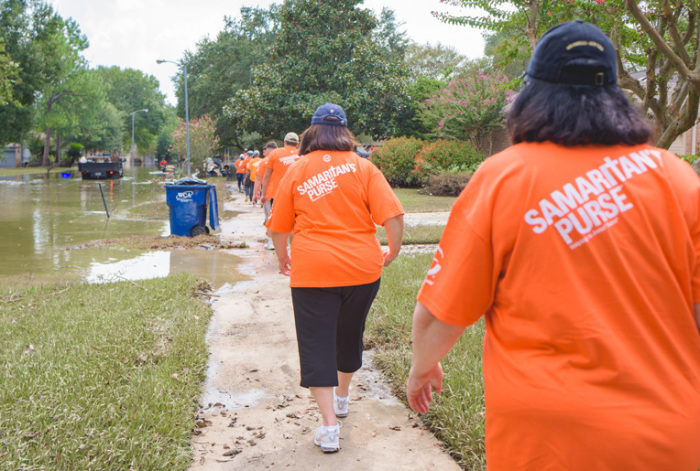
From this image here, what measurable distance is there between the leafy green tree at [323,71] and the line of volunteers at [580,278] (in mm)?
28432

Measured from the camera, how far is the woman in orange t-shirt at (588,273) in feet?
4.99

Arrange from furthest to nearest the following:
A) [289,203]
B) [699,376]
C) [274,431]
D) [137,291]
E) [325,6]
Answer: [325,6]
[137,291]
[274,431]
[289,203]
[699,376]

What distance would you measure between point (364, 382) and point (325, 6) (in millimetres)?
28035

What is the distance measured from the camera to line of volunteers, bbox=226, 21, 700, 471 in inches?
59.9

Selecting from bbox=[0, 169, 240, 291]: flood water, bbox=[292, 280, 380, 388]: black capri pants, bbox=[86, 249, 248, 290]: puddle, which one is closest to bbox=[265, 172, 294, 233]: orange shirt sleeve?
bbox=[292, 280, 380, 388]: black capri pants

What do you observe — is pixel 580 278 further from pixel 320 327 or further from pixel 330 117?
pixel 330 117

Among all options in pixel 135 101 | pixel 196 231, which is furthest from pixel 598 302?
pixel 135 101

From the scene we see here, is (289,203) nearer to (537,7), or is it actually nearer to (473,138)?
(537,7)

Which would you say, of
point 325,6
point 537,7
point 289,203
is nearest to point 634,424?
point 289,203

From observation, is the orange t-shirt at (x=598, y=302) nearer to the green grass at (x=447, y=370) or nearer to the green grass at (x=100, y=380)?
the green grass at (x=447, y=370)

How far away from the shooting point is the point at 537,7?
5539mm

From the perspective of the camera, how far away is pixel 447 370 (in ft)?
14.7

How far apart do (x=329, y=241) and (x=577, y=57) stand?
2.17m

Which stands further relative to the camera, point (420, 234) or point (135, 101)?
point (135, 101)
